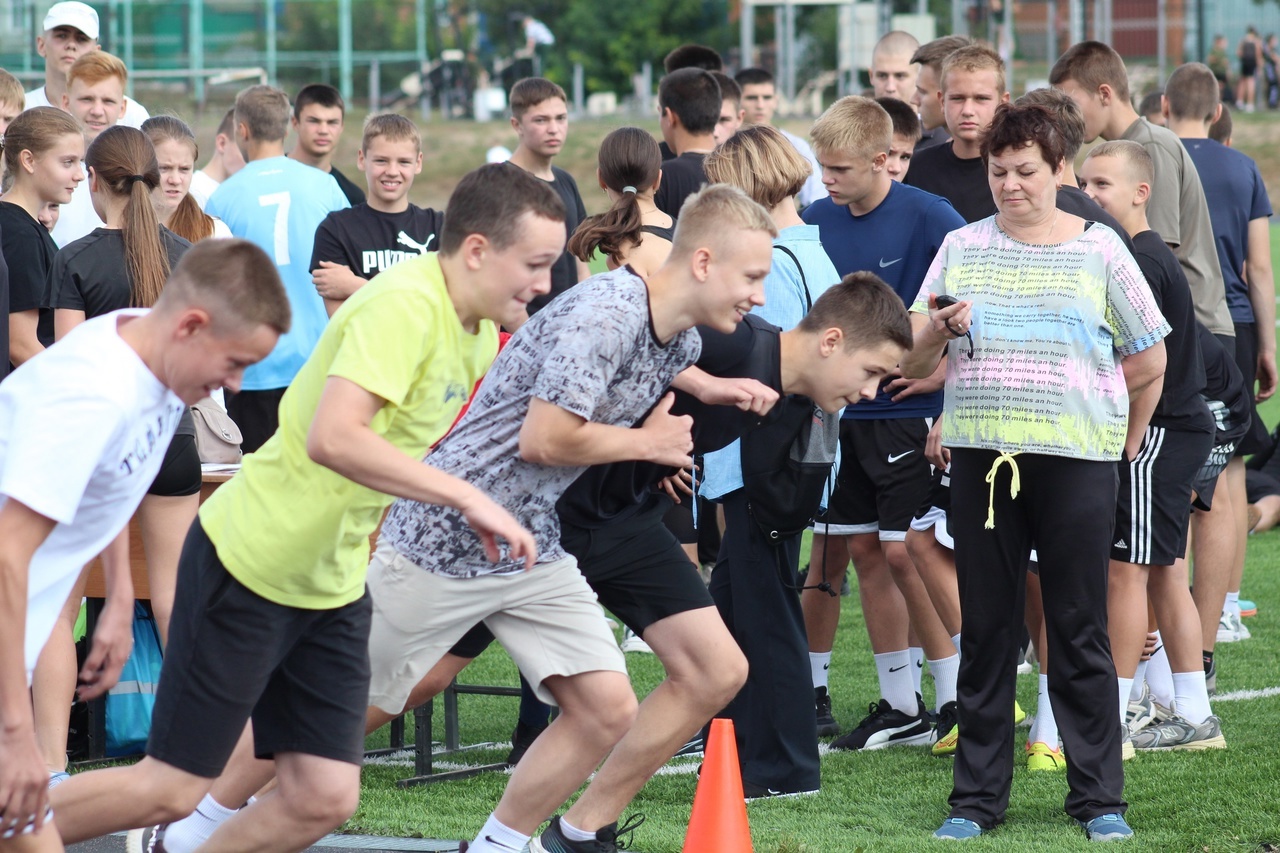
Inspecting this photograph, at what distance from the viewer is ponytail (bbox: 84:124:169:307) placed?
5.27m

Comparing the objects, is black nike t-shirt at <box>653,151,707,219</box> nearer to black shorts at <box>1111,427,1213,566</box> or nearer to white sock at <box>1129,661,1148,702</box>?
black shorts at <box>1111,427,1213,566</box>

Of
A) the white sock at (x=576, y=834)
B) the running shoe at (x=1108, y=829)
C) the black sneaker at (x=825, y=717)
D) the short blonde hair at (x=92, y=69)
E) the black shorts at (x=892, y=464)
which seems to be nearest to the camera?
the white sock at (x=576, y=834)

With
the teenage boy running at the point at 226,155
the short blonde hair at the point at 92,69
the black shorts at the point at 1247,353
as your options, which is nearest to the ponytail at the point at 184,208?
the short blonde hair at the point at 92,69

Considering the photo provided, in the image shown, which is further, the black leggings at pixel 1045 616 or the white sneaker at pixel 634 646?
the white sneaker at pixel 634 646

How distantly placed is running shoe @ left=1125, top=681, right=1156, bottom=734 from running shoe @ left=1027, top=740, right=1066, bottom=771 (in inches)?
17.5

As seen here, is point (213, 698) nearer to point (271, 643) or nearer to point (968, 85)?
point (271, 643)

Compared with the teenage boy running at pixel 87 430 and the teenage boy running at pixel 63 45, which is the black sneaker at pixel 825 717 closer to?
the teenage boy running at pixel 87 430

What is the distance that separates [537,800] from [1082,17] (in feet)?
147

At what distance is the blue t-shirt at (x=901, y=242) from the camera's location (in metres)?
5.96

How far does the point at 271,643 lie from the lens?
11.5 ft

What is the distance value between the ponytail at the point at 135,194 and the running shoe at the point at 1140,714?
388 cm

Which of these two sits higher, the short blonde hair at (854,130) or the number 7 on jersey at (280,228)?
the short blonde hair at (854,130)

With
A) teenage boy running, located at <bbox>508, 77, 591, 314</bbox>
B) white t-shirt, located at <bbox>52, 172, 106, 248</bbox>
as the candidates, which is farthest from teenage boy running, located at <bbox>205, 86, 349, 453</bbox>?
teenage boy running, located at <bbox>508, 77, 591, 314</bbox>

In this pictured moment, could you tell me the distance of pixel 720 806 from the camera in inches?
162
